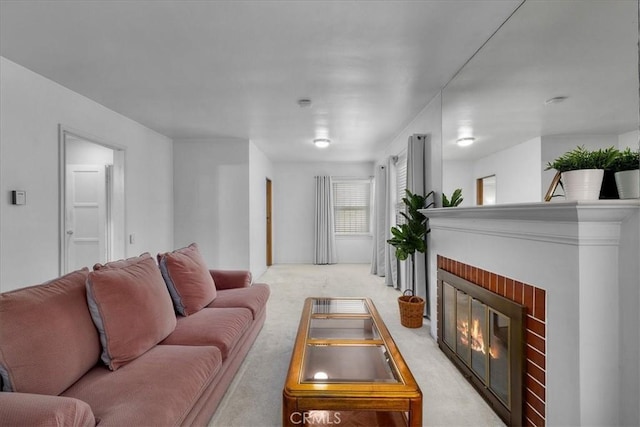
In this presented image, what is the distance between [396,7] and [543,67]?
2.83 feet

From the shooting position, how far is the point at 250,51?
7.66ft

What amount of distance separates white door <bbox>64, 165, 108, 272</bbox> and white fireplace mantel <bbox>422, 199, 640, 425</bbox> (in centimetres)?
509

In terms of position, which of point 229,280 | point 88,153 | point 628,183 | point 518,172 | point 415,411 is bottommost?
point 415,411

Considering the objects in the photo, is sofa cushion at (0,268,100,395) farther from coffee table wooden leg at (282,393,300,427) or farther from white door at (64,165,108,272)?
white door at (64,165,108,272)

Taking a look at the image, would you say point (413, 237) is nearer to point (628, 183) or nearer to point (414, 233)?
point (414, 233)

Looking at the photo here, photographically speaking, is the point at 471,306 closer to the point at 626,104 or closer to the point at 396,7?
the point at 626,104

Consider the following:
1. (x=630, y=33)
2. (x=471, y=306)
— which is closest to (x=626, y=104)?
(x=630, y=33)

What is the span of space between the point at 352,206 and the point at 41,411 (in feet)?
22.5

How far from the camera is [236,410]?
79.2 inches

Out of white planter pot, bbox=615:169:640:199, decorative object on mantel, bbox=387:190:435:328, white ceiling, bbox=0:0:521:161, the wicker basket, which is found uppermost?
white ceiling, bbox=0:0:521:161

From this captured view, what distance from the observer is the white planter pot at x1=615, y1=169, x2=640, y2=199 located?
1.31m

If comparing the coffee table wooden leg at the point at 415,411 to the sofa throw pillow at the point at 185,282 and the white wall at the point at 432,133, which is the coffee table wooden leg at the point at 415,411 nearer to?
the sofa throw pillow at the point at 185,282

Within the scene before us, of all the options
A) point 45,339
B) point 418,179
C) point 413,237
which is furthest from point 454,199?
point 45,339

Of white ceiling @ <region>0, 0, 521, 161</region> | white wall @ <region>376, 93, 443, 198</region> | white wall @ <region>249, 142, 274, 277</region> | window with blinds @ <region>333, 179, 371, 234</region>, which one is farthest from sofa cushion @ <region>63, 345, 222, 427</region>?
window with blinds @ <region>333, 179, 371, 234</region>
